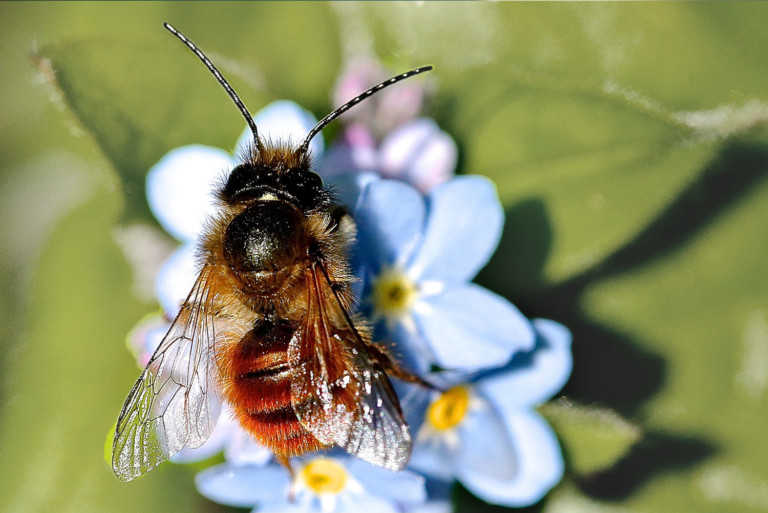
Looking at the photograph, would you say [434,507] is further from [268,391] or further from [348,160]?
[348,160]

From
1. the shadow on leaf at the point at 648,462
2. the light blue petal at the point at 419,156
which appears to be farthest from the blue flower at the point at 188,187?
the shadow on leaf at the point at 648,462

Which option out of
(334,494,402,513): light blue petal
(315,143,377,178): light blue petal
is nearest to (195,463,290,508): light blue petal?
(334,494,402,513): light blue petal

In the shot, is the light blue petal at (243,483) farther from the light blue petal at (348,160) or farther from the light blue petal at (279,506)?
the light blue petal at (348,160)

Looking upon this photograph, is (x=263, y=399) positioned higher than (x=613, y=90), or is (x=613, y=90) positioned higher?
(x=613, y=90)

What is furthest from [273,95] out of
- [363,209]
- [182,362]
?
[182,362]

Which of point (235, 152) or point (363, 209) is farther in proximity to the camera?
point (235, 152)

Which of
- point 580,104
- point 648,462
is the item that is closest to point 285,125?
point 580,104

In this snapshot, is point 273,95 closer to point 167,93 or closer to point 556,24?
point 167,93
